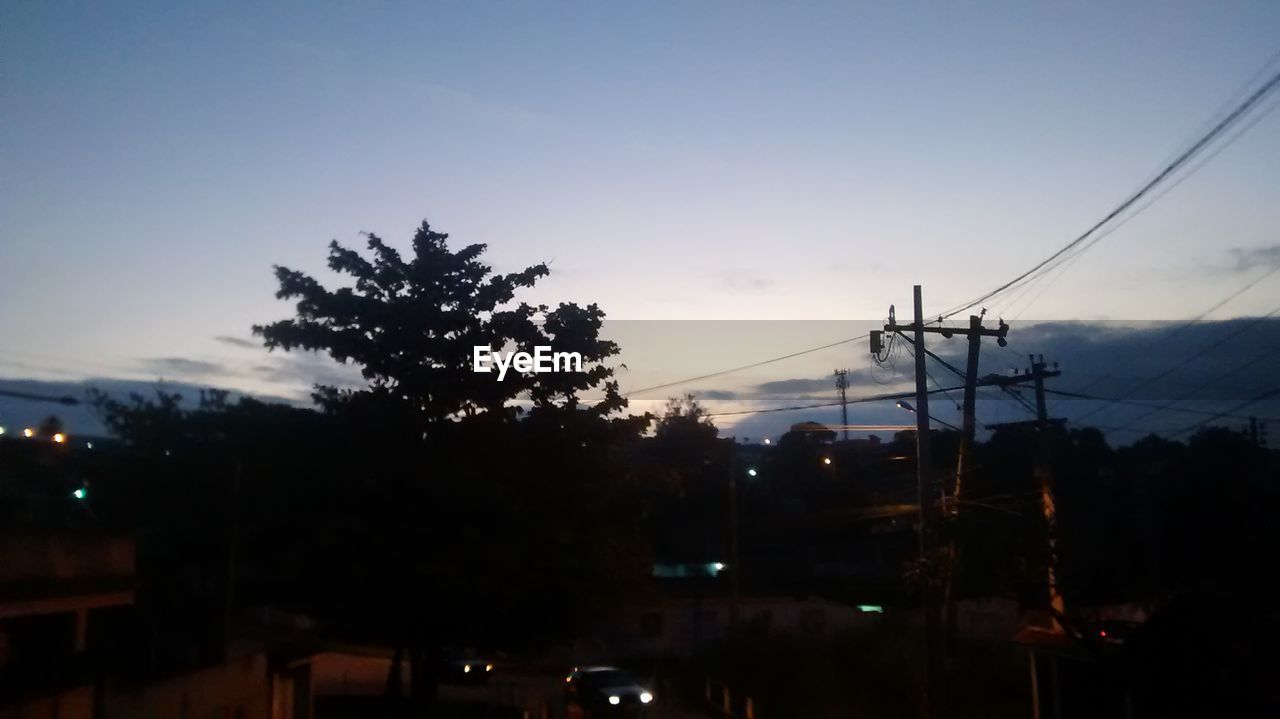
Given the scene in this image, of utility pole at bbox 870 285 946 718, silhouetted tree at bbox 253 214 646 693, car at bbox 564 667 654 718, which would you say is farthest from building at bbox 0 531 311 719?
utility pole at bbox 870 285 946 718

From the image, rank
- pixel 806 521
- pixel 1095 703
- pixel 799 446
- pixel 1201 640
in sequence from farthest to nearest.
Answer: pixel 799 446, pixel 806 521, pixel 1095 703, pixel 1201 640

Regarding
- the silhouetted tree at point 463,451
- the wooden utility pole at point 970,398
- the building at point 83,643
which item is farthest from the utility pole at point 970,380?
the building at point 83,643

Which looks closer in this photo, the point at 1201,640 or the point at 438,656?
the point at 1201,640

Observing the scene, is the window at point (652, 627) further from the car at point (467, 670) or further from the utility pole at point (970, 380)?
the utility pole at point (970, 380)

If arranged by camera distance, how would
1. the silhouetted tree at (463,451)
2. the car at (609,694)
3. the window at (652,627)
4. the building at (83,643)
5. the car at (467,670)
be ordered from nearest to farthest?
the building at (83,643) → the silhouetted tree at (463,451) → the car at (609,694) → the car at (467,670) → the window at (652,627)

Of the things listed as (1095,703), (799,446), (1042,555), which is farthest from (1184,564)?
(799,446)

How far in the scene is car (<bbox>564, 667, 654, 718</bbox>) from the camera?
30.8m

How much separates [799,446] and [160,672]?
5743 cm

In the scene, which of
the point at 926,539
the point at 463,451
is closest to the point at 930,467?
the point at 926,539

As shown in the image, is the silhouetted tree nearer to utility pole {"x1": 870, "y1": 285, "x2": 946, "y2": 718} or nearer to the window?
utility pole {"x1": 870, "y1": 285, "x2": 946, "y2": 718}

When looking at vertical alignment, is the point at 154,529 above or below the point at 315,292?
below

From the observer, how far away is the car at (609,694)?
101 ft

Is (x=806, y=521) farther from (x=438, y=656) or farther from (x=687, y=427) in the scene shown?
(x=438, y=656)

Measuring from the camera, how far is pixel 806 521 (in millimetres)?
58156
